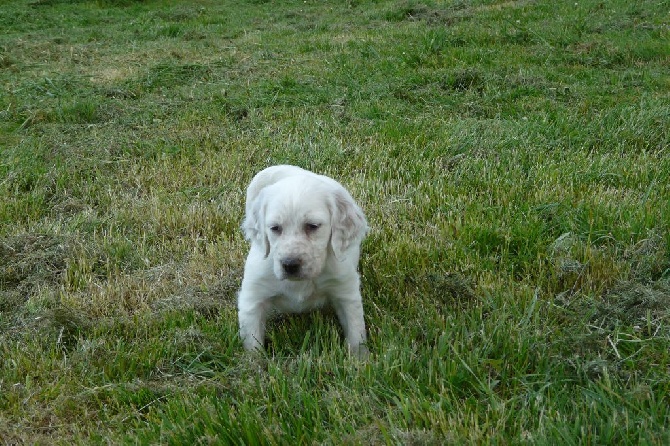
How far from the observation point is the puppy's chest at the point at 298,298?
361 centimetres

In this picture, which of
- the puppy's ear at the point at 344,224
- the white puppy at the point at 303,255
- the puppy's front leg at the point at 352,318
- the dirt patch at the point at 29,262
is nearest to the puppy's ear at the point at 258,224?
the white puppy at the point at 303,255

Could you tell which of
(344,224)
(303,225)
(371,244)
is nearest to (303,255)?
(303,225)

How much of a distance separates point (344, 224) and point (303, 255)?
35 centimetres

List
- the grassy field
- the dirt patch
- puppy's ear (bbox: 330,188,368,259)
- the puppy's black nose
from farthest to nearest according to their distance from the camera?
the dirt patch, puppy's ear (bbox: 330,188,368,259), the puppy's black nose, the grassy field

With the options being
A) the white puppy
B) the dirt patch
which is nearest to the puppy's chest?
the white puppy

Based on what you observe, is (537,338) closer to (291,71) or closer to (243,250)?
(243,250)

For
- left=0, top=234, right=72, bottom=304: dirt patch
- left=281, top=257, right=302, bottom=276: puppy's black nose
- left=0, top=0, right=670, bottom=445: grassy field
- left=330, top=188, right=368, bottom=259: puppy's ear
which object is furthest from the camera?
left=0, top=234, right=72, bottom=304: dirt patch

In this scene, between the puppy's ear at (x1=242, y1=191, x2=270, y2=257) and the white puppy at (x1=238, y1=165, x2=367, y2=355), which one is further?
the puppy's ear at (x1=242, y1=191, x2=270, y2=257)

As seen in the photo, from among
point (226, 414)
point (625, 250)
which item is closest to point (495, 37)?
point (625, 250)

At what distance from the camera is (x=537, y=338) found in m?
3.18

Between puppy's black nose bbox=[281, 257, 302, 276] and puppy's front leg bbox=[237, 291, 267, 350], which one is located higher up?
puppy's black nose bbox=[281, 257, 302, 276]

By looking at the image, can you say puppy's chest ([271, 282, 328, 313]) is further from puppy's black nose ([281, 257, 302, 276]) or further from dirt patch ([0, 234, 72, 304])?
dirt patch ([0, 234, 72, 304])

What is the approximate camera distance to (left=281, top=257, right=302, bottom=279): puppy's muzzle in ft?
10.7

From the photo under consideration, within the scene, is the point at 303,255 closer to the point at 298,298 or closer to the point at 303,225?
the point at 303,225
